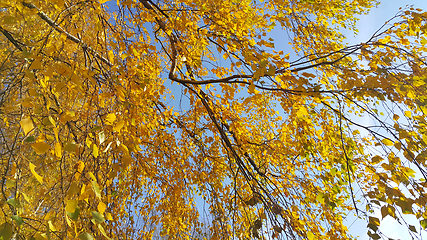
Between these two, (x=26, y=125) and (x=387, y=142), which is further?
(x=387, y=142)

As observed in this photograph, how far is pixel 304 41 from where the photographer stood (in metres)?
3.09

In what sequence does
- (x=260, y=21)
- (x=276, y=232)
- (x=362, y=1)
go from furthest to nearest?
(x=362, y=1) < (x=260, y=21) < (x=276, y=232)

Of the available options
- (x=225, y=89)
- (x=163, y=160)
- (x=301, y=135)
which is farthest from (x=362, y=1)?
(x=163, y=160)

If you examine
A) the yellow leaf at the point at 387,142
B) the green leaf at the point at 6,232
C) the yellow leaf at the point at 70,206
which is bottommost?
the green leaf at the point at 6,232

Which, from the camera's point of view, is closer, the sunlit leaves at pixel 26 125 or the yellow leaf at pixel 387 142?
the sunlit leaves at pixel 26 125

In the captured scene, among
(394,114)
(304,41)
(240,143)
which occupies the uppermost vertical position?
(304,41)

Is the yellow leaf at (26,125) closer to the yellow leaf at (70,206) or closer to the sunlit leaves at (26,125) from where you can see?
the sunlit leaves at (26,125)

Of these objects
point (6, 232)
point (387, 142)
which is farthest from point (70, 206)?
point (387, 142)

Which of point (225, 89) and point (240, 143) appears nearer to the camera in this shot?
point (225, 89)

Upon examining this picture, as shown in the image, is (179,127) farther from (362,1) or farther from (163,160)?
(362,1)

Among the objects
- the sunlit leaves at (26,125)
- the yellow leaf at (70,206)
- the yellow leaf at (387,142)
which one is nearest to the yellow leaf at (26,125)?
the sunlit leaves at (26,125)

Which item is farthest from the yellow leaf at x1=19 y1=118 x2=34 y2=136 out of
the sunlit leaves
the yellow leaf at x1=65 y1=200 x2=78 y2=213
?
the yellow leaf at x1=65 y1=200 x2=78 y2=213

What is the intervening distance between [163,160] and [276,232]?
6.49ft

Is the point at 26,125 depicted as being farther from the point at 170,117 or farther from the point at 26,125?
the point at 170,117
